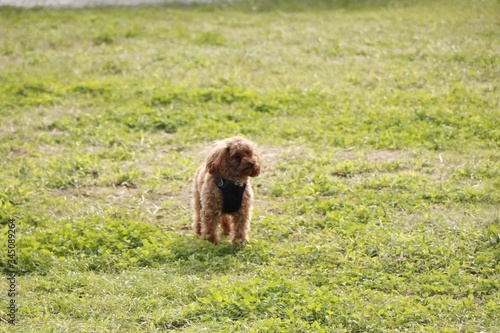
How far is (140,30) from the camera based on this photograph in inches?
557

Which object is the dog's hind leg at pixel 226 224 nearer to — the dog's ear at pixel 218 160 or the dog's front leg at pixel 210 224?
the dog's front leg at pixel 210 224

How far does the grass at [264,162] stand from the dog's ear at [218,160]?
0.64m

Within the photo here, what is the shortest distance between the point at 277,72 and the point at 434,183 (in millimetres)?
4051

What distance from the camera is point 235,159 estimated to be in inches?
298

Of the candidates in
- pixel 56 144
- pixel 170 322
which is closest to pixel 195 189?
pixel 170 322

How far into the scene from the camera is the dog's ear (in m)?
7.55

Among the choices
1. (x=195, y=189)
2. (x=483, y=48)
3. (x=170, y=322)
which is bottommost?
(x=170, y=322)

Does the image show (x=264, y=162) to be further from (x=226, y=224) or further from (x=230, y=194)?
(x=230, y=194)

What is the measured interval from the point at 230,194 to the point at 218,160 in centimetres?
32

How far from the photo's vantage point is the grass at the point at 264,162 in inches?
260

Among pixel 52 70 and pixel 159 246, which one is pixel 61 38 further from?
pixel 159 246

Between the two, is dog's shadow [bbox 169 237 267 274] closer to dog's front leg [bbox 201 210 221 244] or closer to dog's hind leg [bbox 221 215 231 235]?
dog's front leg [bbox 201 210 221 244]

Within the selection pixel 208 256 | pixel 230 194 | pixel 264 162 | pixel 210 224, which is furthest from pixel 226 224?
pixel 264 162

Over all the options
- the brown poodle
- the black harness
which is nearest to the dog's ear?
the brown poodle
